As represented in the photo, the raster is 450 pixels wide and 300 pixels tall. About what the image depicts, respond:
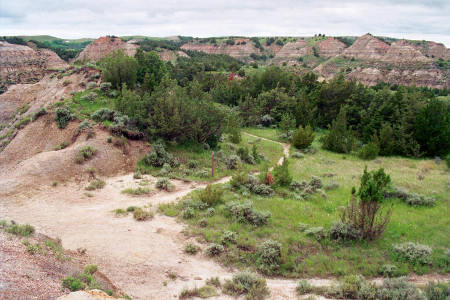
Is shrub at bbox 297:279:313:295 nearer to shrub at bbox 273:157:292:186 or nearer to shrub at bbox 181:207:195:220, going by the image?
shrub at bbox 181:207:195:220

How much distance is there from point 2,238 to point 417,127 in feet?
88.5

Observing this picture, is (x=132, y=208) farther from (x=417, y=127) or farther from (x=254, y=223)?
(x=417, y=127)

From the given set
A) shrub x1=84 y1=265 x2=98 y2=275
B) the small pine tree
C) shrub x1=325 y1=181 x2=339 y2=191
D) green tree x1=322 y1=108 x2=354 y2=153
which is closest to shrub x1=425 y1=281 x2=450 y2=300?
shrub x1=325 y1=181 x2=339 y2=191

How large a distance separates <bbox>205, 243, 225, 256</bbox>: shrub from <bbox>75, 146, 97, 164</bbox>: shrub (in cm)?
986

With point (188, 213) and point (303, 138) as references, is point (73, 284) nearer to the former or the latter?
point (188, 213)

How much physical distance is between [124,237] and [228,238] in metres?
3.60

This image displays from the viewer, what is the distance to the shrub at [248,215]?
11109mm

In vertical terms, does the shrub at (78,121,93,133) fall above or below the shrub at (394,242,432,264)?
above

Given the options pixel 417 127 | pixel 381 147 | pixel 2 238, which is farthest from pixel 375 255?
pixel 417 127

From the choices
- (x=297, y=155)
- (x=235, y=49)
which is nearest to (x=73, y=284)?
(x=297, y=155)

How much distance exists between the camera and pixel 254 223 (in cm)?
1108

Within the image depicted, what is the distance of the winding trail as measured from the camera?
25.9 ft

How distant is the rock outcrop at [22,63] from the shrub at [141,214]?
Result: 56.1 m

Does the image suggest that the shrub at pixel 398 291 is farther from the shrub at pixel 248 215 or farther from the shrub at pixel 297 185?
the shrub at pixel 297 185
